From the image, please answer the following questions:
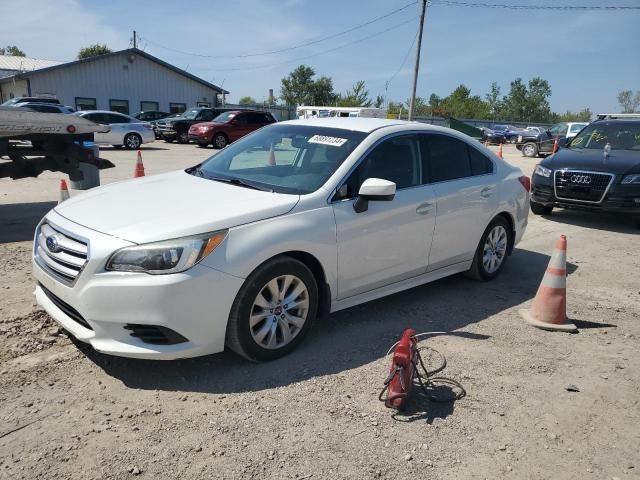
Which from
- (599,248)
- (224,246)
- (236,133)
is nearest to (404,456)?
(224,246)

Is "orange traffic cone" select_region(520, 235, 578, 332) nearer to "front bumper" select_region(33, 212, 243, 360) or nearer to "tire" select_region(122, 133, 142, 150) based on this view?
"front bumper" select_region(33, 212, 243, 360)

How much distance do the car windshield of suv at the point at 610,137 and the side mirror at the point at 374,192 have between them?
7.59 meters

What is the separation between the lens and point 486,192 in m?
5.32

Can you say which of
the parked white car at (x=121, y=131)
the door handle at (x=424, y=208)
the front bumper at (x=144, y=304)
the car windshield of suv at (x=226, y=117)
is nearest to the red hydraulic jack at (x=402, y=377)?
the front bumper at (x=144, y=304)

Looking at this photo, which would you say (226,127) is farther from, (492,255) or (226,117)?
(492,255)

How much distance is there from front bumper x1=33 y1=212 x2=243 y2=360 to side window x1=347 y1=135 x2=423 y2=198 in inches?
54.7

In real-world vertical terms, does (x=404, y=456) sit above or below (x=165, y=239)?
below

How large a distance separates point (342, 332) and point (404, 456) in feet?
5.08

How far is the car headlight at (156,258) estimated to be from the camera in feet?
10.3

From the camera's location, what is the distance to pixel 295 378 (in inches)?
139

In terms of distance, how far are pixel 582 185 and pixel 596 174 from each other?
271 mm

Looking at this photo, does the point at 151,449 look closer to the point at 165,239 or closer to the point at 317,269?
the point at 165,239

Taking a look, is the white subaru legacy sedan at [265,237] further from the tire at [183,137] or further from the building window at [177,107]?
the building window at [177,107]

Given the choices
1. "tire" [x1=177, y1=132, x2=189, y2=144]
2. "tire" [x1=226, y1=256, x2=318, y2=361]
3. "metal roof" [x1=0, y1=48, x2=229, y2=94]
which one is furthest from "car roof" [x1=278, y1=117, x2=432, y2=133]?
"metal roof" [x1=0, y1=48, x2=229, y2=94]
